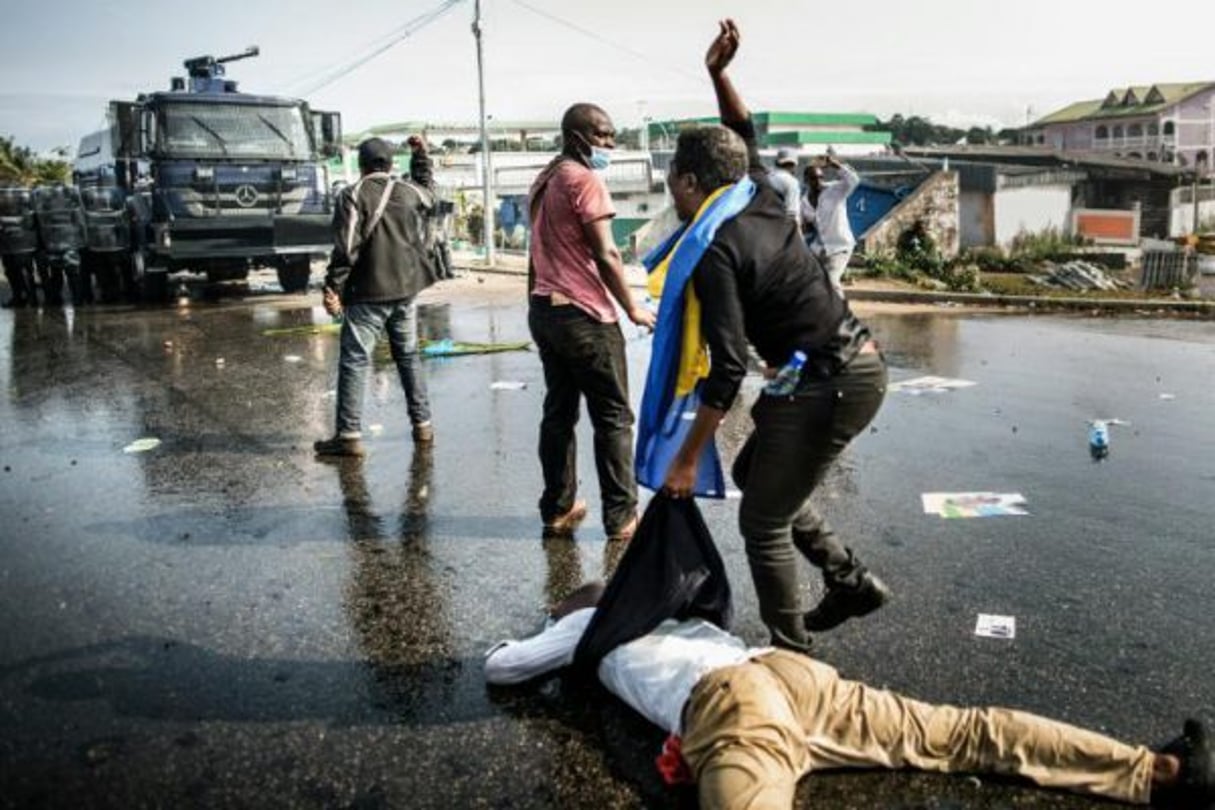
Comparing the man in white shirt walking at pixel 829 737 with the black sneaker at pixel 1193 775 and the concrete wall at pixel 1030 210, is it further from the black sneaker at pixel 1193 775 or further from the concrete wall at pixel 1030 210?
the concrete wall at pixel 1030 210

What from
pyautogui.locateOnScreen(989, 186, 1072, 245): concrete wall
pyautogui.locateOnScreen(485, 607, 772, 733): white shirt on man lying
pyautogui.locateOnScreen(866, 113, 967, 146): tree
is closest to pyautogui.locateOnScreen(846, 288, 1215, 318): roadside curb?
pyautogui.locateOnScreen(989, 186, 1072, 245): concrete wall

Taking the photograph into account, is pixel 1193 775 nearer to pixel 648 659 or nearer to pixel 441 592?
pixel 648 659

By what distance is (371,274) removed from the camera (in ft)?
20.1

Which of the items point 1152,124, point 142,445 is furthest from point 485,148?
point 1152,124

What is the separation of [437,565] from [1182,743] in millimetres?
2861

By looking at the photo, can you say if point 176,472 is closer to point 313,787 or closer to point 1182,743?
point 313,787

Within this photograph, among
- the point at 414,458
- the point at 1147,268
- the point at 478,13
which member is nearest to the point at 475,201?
the point at 478,13

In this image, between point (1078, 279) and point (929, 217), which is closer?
point (1078, 279)

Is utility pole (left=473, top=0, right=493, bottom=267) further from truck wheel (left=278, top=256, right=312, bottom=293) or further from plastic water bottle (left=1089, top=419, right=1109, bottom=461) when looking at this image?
plastic water bottle (left=1089, top=419, right=1109, bottom=461)

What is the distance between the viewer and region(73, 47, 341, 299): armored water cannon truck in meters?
13.8

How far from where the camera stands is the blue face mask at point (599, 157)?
4.43 m

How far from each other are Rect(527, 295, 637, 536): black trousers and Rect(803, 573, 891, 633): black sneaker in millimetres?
1212

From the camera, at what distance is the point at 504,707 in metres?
3.12

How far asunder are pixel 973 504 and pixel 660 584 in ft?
8.82
